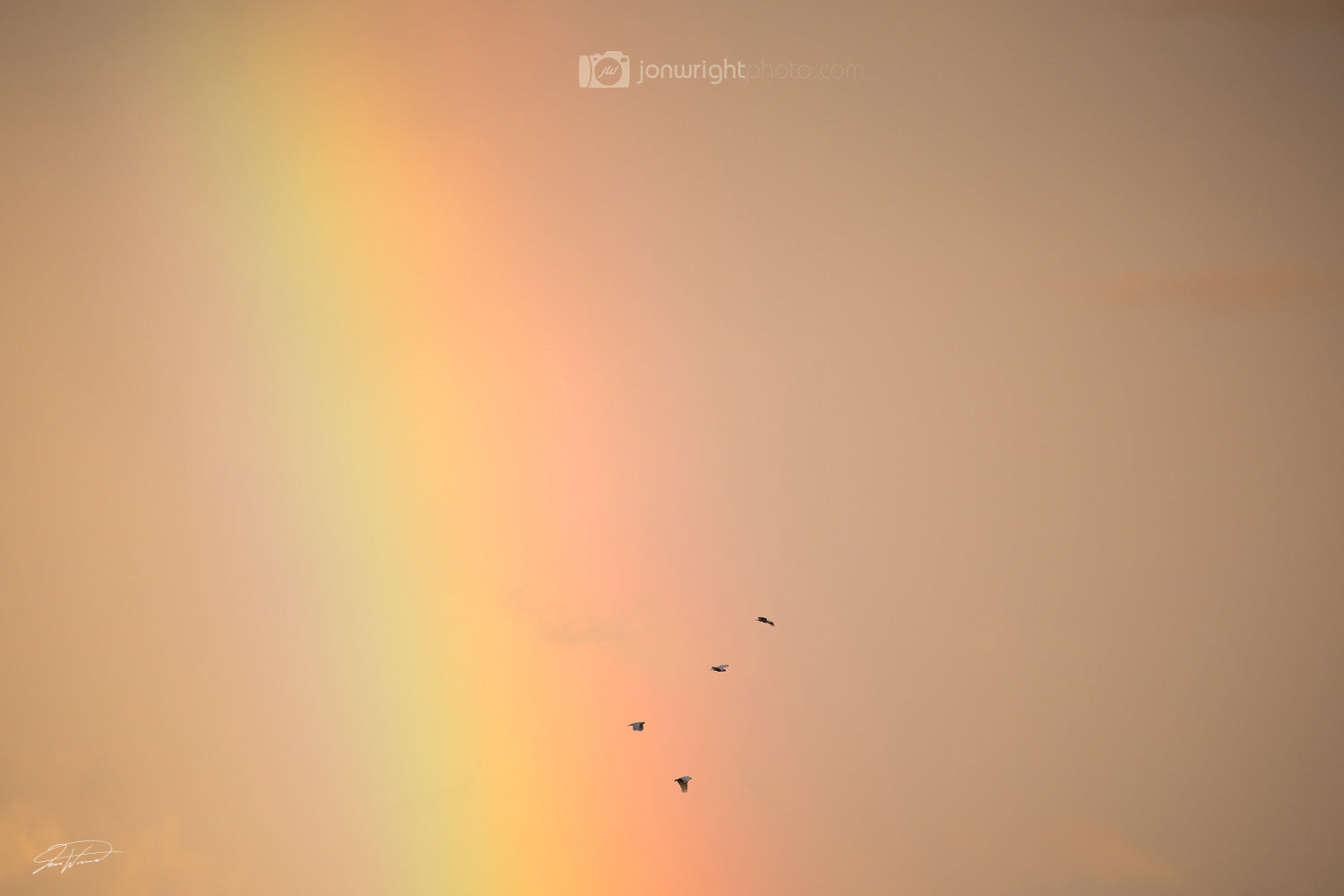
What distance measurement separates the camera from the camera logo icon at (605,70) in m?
7.08

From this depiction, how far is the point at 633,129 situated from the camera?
7.05m

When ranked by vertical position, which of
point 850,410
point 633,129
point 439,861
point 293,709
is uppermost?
point 633,129

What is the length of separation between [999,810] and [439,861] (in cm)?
418

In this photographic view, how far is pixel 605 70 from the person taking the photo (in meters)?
7.09

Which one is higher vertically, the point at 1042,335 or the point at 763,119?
the point at 763,119

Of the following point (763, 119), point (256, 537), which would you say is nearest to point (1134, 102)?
point (763, 119)

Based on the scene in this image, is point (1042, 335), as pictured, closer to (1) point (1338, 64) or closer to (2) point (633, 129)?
(1) point (1338, 64)
